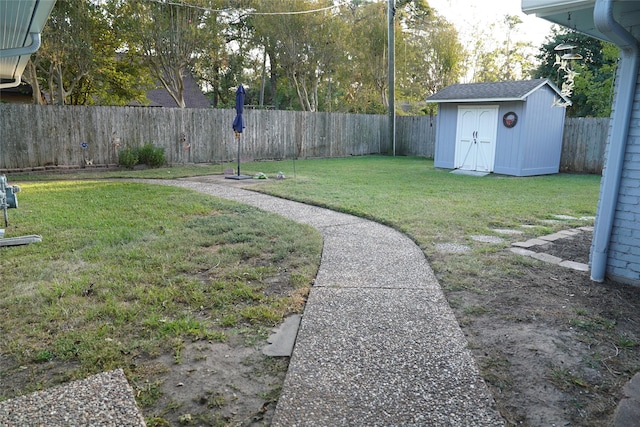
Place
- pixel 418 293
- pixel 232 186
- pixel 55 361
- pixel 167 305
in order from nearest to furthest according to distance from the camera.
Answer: pixel 55 361 < pixel 167 305 < pixel 418 293 < pixel 232 186

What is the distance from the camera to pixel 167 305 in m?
3.19

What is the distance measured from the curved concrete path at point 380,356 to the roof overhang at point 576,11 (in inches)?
90.0

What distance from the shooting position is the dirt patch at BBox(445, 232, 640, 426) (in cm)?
218

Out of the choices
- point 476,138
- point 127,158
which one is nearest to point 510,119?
point 476,138

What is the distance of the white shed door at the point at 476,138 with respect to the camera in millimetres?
12836

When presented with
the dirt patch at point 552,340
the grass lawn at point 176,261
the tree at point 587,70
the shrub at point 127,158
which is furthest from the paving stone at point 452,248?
the tree at point 587,70

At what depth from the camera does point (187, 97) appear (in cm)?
2614

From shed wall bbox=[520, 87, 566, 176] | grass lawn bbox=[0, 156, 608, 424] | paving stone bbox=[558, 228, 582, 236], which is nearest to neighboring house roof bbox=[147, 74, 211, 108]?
grass lawn bbox=[0, 156, 608, 424]

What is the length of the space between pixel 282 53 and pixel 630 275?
1747 cm

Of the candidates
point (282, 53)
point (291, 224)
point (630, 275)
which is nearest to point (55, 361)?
point (291, 224)

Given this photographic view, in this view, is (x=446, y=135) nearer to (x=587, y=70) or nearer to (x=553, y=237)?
(x=553, y=237)

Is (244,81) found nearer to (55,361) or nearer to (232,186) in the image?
(232,186)

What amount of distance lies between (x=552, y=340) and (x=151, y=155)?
11.1m

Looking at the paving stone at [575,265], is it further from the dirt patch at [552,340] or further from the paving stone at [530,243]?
the paving stone at [530,243]
